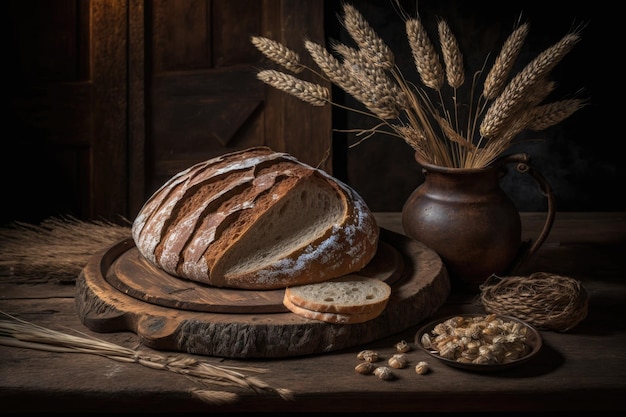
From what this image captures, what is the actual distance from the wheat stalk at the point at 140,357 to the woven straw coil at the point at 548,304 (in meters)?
0.63

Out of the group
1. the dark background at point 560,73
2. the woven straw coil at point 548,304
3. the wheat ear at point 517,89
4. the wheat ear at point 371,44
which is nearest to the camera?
the woven straw coil at point 548,304

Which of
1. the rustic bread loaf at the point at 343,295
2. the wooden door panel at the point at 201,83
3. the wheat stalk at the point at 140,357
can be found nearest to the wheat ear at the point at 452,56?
the rustic bread loaf at the point at 343,295

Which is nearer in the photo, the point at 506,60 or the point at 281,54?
the point at 506,60

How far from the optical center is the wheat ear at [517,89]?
1.75 meters

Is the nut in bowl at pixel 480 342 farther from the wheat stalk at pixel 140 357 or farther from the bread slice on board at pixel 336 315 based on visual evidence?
the wheat stalk at pixel 140 357

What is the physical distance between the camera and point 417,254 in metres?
1.95

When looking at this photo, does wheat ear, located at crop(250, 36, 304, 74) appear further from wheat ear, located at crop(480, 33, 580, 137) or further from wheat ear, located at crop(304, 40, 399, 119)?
wheat ear, located at crop(480, 33, 580, 137)

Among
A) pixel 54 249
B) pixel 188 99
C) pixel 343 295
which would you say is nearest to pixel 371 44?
pixel 343 295

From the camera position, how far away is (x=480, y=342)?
1.50m

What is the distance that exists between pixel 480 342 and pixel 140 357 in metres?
0.72

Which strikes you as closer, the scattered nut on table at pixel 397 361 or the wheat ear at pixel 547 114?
the scattered nut on table at pixel 397 361

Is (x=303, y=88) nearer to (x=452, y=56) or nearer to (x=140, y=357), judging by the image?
(x=452, y=56)

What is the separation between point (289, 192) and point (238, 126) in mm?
1894

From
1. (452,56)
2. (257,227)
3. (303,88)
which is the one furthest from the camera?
(303,88)
